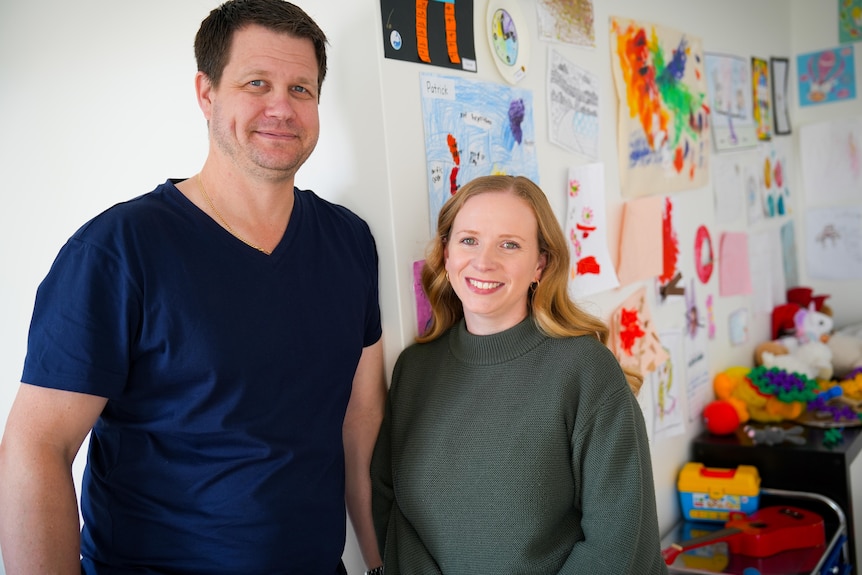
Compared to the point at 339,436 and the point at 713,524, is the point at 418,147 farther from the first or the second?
the point at 713,524

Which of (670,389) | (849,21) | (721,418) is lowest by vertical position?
(721,418)

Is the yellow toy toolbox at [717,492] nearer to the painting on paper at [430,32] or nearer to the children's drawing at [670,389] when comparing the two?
the children's drawing at [670,389]

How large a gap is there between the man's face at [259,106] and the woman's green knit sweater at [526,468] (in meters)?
0.45

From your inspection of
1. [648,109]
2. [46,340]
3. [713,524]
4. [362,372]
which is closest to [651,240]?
[648,109]

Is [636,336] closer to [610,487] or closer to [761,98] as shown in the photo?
[610,487]

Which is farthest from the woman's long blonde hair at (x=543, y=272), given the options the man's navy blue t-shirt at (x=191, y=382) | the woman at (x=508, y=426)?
the man's navy blue t-shirt at (x=191, y=382)

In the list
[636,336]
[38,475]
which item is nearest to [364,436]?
[38,475]

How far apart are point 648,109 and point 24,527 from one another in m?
1.73

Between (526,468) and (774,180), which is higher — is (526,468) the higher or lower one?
the lower one

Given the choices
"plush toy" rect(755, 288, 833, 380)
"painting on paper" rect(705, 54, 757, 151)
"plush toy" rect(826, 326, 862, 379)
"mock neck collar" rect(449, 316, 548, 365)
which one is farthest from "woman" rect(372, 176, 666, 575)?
"plush toy" rect(826, 326, 862, 379)

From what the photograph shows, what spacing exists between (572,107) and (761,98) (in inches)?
55.2

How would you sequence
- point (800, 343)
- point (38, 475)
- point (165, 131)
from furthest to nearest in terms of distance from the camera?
1. point (800, 343)
2. point (165, 131)
3. point (38, 475)

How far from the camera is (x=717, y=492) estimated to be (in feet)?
7.02

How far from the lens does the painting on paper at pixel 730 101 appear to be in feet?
8.30
